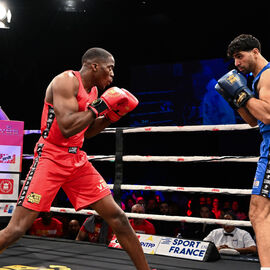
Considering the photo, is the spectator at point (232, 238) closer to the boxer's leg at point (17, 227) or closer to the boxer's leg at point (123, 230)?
the boxer's leg at point (123, 230)

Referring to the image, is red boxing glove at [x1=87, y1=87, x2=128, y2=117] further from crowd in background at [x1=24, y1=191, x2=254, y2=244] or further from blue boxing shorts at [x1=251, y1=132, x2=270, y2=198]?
crowd in background at [x1=24, y1=191, x2=254, y2=244]

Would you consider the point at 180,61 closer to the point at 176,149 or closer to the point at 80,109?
the point at 176,149

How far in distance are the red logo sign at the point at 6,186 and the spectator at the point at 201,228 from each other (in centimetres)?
241

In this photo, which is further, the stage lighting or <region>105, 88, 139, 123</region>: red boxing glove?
the stage lighting

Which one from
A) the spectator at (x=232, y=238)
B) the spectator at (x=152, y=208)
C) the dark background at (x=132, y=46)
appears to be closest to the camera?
the spectator at (x=232, y=238)

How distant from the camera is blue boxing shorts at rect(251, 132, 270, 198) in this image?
168cm

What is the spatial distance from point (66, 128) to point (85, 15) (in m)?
5.65

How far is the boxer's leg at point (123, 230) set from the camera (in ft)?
6.41

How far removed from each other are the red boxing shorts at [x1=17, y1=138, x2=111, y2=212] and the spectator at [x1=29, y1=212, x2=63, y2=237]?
215 cm

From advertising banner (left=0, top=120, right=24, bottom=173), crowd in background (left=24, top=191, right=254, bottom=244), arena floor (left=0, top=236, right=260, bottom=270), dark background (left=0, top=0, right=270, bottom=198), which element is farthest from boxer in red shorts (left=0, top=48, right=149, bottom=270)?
dark background (left=0, top=0, right=270, bottom=198)

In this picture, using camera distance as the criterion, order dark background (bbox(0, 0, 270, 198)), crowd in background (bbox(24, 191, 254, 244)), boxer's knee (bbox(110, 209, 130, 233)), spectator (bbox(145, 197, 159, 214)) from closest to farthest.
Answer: boxer's knee (bbox(110, 209, 130, 233))
crowd in background (bbox(24, 191, 254, 244))
spectator (bbox(145, 197, 159, 214))
dark background (bbox(0, 0, 270, 198))

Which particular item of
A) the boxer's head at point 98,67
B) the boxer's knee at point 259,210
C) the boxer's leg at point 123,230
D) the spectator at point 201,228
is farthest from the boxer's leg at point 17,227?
the spectator at point 201,228

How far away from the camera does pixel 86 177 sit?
2109 millimetres

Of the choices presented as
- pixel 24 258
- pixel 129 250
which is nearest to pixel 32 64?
pixel 24 258
